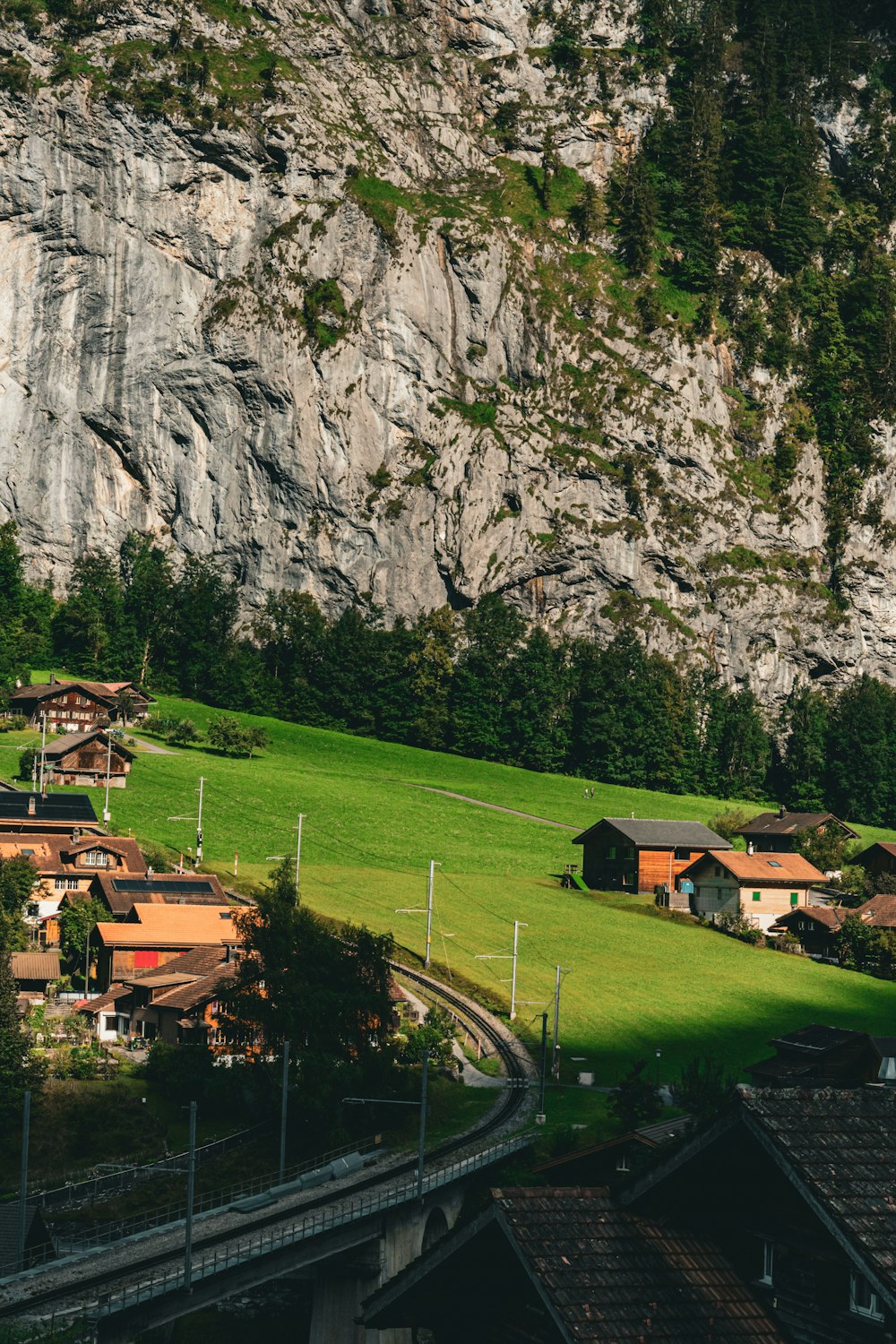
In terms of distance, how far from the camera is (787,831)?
121375 mm

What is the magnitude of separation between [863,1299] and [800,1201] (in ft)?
2.52

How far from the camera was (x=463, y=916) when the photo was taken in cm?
8394

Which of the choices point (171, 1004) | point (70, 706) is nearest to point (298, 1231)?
point (171, 1004)

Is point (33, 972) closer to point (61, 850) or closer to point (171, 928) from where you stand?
point (171, 928)

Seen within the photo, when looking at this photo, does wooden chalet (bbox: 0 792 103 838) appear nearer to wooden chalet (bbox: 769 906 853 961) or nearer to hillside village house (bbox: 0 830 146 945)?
hillside village house (bbox: 0 830 146 945)

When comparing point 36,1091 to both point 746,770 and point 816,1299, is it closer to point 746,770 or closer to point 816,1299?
point 816,1299

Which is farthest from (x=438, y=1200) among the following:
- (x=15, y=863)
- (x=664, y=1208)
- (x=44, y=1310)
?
(x=15, y=863)

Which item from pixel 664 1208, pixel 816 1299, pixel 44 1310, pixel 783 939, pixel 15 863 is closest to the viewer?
pixel 816 1299

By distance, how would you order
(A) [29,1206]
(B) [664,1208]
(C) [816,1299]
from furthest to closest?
(A) [29,1206] < (B) [664,1208] < (C) [816,1299]

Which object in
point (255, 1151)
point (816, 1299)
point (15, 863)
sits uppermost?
point (816, 1299)

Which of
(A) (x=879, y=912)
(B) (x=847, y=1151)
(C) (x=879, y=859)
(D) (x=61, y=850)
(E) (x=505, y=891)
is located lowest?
Answer: (E) (x=505, y=891)

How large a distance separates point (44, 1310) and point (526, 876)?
69653mm

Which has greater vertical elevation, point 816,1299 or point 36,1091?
point 816,1299

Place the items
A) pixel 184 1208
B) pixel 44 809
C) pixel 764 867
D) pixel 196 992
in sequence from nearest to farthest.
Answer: pixel 184 1208 < pixel 196 992 < pixel 44 809 < pixel 764 867
